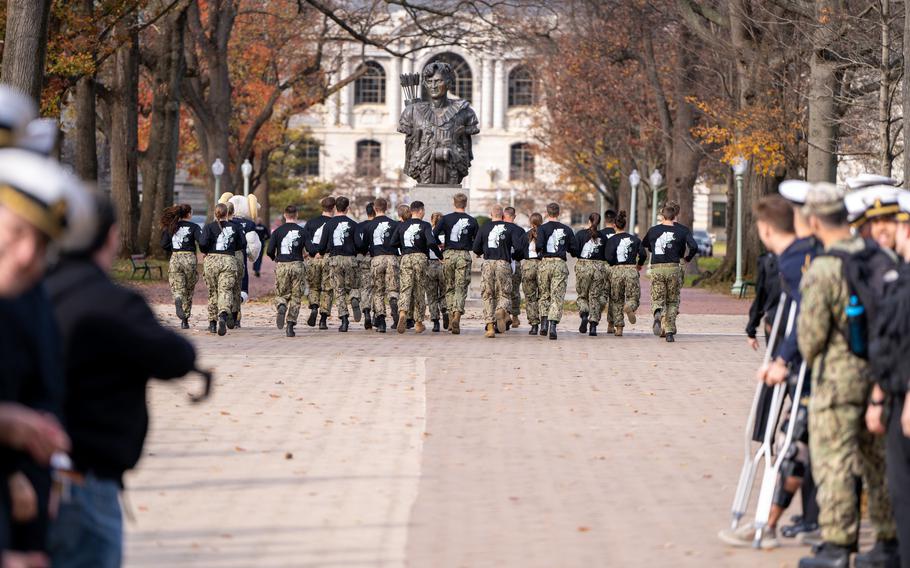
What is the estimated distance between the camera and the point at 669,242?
21125 mm

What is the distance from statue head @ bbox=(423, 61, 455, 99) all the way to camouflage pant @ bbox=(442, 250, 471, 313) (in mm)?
6212

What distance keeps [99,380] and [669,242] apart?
1664 centimetres

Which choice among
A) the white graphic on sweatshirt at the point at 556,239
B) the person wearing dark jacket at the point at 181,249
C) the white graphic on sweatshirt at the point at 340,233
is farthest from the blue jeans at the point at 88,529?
the white graphic on sweatshirt at the point at 340,233

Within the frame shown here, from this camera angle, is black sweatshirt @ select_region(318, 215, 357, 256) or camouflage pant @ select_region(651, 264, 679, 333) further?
black sweatshirt @ select_region(318, 215, 357, 256)

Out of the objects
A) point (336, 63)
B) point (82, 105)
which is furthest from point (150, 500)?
point (336, 63)

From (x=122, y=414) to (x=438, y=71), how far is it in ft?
75.2

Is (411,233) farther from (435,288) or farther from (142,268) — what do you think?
(142,268)

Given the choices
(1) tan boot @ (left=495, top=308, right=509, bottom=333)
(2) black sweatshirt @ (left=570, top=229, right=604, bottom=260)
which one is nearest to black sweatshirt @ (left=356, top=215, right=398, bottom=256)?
(1) tan boot @ (left=495, top=308, right=509, bottom=333)

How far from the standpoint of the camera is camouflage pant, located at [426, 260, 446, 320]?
22125 millimetres

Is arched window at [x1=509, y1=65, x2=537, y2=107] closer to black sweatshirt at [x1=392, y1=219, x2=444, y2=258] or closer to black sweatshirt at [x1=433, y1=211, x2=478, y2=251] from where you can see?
black sweatshirt at [x1=433, y1=211, x2=478, y2=251]

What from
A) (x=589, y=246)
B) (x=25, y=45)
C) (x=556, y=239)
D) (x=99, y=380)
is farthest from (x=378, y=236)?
(x=99, y=380)

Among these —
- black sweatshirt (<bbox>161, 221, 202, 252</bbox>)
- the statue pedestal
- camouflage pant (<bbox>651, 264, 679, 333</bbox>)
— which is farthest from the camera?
the statue pedestal

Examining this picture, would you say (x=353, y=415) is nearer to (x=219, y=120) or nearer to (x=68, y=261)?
(x=68, y=261)

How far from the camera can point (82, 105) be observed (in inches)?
1489
